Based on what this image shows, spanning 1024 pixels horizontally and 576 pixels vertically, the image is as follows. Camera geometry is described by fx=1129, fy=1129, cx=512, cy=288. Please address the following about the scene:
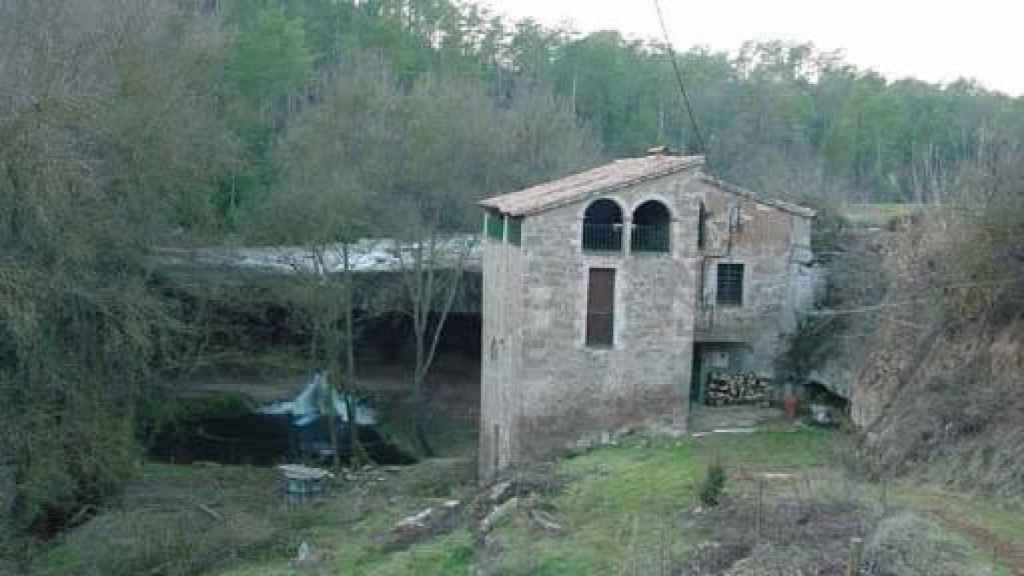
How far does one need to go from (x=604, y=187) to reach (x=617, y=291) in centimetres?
207

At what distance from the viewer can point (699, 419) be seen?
2322cm

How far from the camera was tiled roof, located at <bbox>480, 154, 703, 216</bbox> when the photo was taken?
2141cm

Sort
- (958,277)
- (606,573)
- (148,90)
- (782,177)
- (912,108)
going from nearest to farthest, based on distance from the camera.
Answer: (606,573)
(958,277)
(148,90)
(782,177)
(912,108)

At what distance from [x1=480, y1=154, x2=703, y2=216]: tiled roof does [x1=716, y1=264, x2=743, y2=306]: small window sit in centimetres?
265

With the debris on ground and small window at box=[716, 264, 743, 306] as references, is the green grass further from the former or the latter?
small window at box=[716, 264, 743, 306]

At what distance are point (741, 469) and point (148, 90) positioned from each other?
14.7 m

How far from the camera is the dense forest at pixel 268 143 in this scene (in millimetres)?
18359

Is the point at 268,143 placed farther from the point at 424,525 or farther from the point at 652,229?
the point at 424,525

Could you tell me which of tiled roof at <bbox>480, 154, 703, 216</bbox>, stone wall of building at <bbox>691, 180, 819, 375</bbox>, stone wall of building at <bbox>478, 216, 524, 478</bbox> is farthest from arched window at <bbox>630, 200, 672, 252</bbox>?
stone wall of building at <bbox>478, 216, 524, 478</bbox>

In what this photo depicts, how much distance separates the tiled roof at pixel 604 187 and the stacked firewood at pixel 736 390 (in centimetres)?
372

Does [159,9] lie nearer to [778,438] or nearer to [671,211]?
[671,211]

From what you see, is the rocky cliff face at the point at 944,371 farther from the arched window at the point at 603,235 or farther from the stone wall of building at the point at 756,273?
the arched window at the point at 603,235

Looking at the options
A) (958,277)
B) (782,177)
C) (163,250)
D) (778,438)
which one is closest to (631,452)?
(778,438)

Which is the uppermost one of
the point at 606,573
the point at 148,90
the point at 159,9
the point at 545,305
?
the point at 159,9
